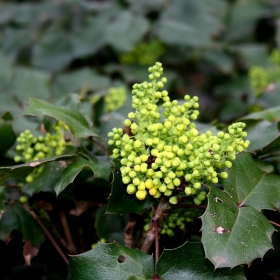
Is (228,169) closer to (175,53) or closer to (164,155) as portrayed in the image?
(164,155)

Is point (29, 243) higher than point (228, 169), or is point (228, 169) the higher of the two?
point (228, 169)

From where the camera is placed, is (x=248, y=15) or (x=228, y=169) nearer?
(x=228, y=169)

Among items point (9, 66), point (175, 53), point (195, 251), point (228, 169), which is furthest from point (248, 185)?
point (175, 53)

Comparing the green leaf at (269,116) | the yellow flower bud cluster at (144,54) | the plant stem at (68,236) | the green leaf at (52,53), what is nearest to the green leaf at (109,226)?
the plant stem at (68,236)

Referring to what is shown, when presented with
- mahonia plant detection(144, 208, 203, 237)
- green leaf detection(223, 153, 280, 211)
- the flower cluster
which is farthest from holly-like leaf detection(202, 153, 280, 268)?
the flower cluster

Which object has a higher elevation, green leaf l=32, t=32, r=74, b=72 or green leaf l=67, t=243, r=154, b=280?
green leaf l=67, t=243, r=154, b=280

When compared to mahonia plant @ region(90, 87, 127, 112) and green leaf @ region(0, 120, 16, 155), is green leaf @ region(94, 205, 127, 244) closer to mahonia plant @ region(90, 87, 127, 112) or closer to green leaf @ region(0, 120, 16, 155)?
green leaf @ region(0, 120, 16, 155)

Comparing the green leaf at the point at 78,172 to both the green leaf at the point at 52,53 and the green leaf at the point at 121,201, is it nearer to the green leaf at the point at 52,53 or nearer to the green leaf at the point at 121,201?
the green leaf at the point at 121,201
